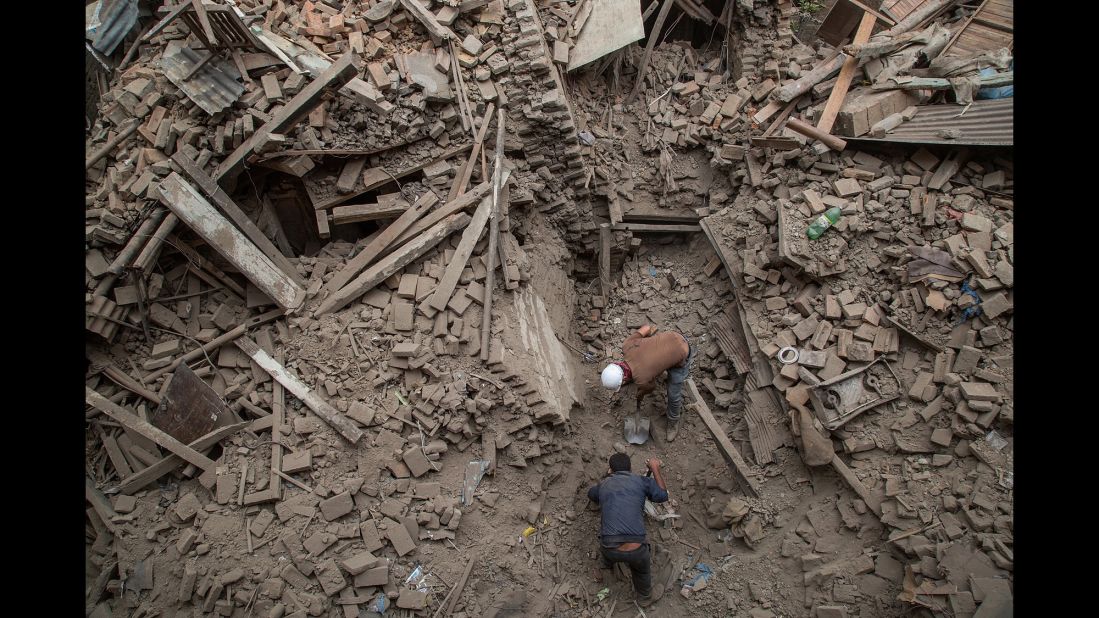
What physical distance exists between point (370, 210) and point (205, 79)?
6.85 ft

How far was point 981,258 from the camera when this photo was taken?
18.9 ft

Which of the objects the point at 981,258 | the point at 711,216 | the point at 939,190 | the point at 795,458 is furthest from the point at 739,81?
the point at 795,458

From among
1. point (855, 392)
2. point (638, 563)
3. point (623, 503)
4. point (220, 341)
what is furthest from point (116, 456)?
point (855, 392)

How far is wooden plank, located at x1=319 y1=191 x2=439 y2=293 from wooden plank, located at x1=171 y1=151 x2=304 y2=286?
408 millimetres

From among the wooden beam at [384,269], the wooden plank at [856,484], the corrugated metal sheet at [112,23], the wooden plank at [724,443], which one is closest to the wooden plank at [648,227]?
the wooden plank at [724,443]

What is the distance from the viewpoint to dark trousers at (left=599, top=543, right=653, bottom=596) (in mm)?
5746

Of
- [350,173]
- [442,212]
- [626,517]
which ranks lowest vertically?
[626,517]

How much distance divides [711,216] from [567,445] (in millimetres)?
3512

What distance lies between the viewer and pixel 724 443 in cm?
664

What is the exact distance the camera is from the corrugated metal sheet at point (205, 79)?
6.02 meters

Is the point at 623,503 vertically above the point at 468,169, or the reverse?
the point at 468,169

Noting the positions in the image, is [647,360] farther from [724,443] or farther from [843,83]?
[843,83]

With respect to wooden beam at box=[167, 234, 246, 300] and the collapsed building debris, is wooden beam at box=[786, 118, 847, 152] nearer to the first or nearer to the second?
the collapsed building debris

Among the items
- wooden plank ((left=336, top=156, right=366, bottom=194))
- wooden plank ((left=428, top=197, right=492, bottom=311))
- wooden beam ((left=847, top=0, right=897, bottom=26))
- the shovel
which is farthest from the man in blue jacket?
wooden beam ((left=847, top=0, right=897, bottom=26))
